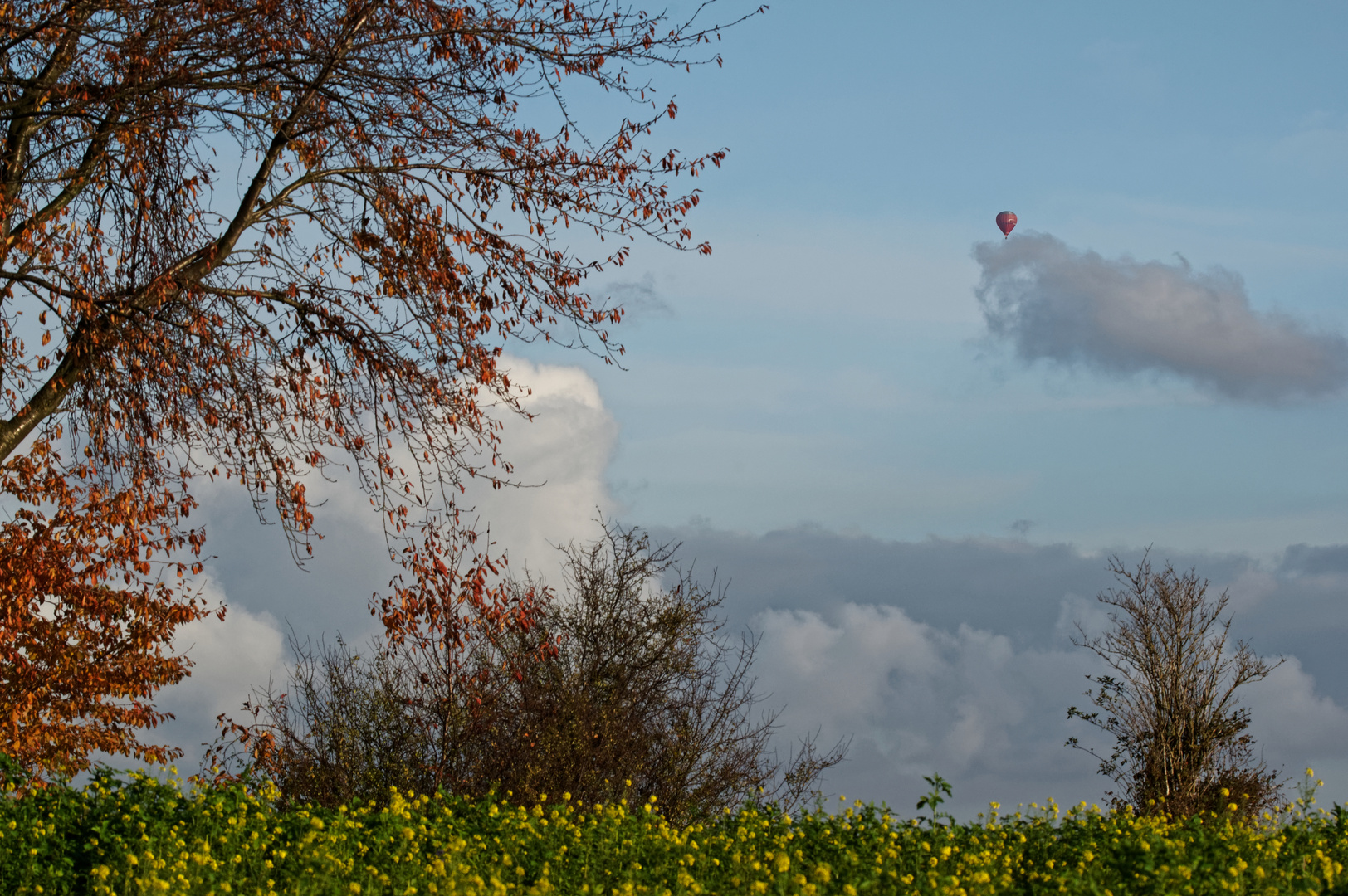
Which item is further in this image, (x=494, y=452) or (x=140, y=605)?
A: (x=140, y=605)

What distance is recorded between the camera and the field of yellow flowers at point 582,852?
20.1 feet

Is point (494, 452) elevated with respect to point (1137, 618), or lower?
lower

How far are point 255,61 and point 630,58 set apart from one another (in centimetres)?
329

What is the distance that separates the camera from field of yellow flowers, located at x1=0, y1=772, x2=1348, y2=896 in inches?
242

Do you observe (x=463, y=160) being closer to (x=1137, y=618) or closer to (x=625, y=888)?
(x=625, y=888)

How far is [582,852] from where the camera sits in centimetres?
725

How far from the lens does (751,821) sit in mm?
8523

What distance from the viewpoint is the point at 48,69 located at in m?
10.6

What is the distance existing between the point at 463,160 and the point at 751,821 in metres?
6.31

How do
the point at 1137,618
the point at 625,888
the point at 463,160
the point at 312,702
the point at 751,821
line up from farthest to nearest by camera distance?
1. the point at 1137,618
2. the point at 312,702
3. the point at 463,160
4. the point at 751,821
5. the point at 625,888

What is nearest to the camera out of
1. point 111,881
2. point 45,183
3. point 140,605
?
point 111,881

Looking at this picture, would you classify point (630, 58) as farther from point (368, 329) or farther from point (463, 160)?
point (368, 329)

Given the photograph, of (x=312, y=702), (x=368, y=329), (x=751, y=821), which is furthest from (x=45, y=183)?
(x=751, y=821)

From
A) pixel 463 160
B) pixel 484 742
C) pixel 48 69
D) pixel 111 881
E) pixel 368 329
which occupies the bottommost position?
pixel 111 881
